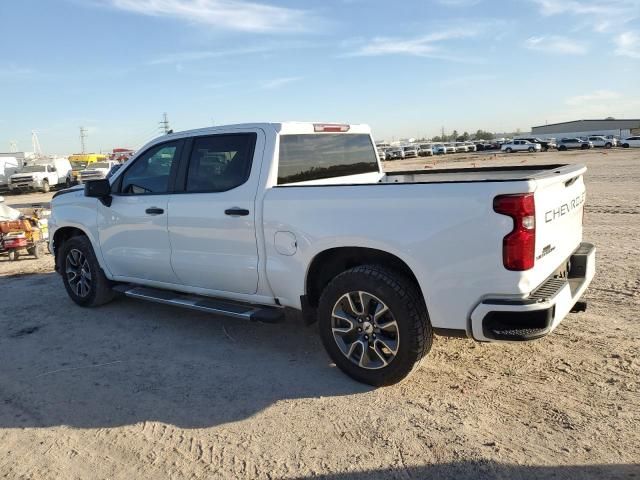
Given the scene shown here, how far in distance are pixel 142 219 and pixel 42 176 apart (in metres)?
30.5

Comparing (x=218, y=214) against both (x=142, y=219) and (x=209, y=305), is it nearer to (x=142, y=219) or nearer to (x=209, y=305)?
(x=209, y=305)

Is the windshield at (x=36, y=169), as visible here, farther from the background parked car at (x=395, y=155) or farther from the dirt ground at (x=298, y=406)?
the background parked car at (x=395, y=155)

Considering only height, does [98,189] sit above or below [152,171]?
below

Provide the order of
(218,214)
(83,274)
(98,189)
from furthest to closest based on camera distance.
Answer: (83,274)
(98,189)
(218,214)

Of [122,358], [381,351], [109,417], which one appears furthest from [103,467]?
[381,351]

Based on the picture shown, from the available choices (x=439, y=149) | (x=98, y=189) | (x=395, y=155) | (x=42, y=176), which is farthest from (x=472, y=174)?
(x=439, y=149)

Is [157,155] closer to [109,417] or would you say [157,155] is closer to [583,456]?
[109,417]

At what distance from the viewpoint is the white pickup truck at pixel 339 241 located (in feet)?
11.0

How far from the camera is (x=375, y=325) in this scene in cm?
→ 391

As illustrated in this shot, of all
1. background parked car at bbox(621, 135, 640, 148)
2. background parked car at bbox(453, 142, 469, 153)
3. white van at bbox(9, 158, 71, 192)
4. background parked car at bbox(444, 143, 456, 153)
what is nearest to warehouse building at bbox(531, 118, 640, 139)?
background parked car at bbox(453, 142, 469, 153)

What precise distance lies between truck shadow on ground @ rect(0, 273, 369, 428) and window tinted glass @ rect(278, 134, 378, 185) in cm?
155

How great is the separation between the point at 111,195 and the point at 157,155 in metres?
0.76

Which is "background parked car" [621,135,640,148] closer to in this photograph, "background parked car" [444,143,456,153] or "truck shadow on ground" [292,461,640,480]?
"background parked car" [444,143,456,153]

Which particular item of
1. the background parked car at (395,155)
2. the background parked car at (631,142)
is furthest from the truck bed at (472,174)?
the background parked car at (631,142)
